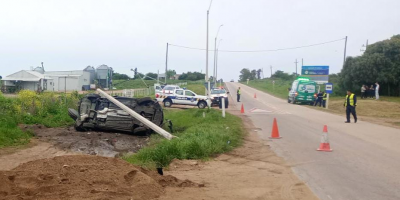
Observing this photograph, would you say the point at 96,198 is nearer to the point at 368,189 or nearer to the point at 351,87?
the point at 368,189

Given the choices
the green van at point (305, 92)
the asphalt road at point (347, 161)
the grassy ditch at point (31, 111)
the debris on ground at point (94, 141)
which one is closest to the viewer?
the asphalt road at point (347, 161)

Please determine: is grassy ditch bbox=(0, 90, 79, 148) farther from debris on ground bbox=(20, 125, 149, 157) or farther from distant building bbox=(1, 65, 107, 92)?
distant building bbox=(1, 65, 107, 92)

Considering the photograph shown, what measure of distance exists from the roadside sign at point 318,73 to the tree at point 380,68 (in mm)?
11036

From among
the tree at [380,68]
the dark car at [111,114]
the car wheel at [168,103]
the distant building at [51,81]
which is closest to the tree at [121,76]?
the distant building at [51,81]

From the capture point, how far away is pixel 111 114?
18.8 m

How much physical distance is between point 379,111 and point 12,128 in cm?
2851

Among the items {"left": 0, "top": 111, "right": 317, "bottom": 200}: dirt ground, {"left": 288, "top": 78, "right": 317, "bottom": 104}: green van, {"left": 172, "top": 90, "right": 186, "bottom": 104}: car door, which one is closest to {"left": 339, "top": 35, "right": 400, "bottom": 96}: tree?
{"left": 288, "top": 78, "right": 317, "bottom": 104}: green van

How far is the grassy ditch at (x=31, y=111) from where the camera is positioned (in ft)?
57.4

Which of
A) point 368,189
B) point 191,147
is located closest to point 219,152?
point 191,147

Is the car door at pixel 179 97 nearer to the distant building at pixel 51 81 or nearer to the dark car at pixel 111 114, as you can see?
the distant building at pixel 51 81

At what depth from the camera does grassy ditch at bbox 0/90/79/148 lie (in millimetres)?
17486

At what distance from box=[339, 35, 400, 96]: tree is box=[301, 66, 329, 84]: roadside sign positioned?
36.2ft

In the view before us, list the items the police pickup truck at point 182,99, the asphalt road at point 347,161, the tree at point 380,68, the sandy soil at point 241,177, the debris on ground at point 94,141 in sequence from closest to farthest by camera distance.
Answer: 1. the sandy soil at point 241,177
2. the asphalt road at point 347,161
3. the debris on ground at point 94,141
4. the police pickup truck at point 182,99
5. the tree at point 380,68

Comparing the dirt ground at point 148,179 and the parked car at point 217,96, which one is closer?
the dirt ground at point 148,179
